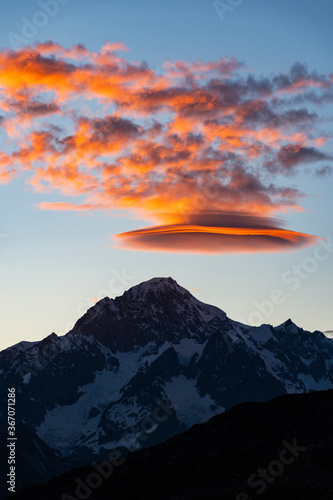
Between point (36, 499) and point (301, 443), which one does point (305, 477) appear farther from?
point (36, 499)

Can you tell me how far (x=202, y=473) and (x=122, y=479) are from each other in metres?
8.27

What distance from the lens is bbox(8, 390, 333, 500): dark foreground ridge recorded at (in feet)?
233

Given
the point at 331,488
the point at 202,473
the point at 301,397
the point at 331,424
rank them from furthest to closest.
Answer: the point at 301,397
the point at 331,424
the point at 202,473
the point at 331,488

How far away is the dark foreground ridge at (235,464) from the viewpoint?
70938 millimetres

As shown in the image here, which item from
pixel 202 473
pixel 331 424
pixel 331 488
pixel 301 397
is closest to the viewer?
pixel 331 488

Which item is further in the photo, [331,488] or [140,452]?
[140,452]

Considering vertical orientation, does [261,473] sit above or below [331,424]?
below

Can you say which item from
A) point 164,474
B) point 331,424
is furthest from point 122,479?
point 331,424

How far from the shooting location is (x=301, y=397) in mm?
90188
